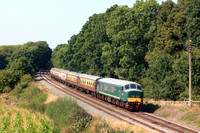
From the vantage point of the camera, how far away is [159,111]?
1061 inches

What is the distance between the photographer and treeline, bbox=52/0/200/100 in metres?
32.4

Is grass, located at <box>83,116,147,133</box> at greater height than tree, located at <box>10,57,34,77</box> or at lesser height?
lesser

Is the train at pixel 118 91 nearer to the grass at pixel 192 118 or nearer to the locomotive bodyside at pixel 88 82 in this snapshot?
the locomotive bodyside at pixel 88 82

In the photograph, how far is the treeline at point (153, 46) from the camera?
106ft

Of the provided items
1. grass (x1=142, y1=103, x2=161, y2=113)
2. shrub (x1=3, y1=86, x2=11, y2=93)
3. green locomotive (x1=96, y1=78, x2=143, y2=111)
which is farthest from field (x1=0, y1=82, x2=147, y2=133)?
shrub (x1=3, y1=86, x2=11, y2=93)

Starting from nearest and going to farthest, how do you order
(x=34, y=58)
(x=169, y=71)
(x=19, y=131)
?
(x=19, y=131), (x=169, y=71), (x=34, y=58)

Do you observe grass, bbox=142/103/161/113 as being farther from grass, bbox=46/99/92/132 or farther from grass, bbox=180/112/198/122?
grass, bbox=46/99/92/132

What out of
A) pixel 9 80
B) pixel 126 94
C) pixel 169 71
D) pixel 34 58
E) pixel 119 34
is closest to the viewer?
pixel 126 94

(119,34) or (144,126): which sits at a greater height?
(119,34)

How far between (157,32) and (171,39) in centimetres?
374

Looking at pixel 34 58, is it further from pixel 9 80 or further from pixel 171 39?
pixel 171 39

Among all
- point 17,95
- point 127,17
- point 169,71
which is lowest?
point 17,95

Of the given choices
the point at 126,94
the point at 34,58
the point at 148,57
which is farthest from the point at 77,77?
the point at 34,58

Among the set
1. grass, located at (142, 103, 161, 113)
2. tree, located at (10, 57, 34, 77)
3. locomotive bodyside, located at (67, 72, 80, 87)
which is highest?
tree, located at (10, 57, 34, 77)
